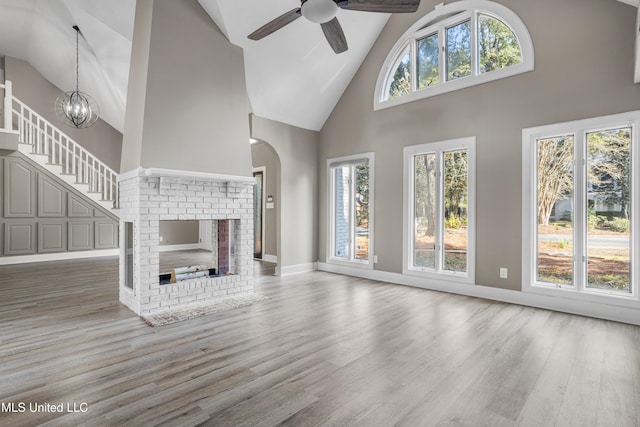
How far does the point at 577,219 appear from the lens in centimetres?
384

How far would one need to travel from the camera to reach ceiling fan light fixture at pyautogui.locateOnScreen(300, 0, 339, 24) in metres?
2.93

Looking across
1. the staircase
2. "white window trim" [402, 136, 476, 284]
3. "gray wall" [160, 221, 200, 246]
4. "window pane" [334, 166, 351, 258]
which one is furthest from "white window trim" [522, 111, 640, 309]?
the staircase

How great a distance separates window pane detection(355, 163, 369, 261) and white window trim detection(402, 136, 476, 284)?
0.83 m

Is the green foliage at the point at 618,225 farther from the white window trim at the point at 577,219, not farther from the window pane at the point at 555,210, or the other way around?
the window pane at the point at 555,210

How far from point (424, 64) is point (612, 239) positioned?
3.48m

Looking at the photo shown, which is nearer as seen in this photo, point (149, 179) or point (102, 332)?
point (102, 332)

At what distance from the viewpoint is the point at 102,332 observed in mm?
3184

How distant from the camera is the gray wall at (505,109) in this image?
142 inches

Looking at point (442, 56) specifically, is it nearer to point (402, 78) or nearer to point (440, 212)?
point (402, 78)

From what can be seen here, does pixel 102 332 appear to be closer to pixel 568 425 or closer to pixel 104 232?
pixel 568 425

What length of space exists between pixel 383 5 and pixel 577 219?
325cm

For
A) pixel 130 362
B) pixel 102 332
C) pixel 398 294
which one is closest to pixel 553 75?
pixel 398 294

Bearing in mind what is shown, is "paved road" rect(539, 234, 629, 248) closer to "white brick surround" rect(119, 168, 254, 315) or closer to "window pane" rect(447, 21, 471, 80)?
"window pane" rect(447, 21, 471, 80)

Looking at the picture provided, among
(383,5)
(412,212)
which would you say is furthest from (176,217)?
(412,212)
